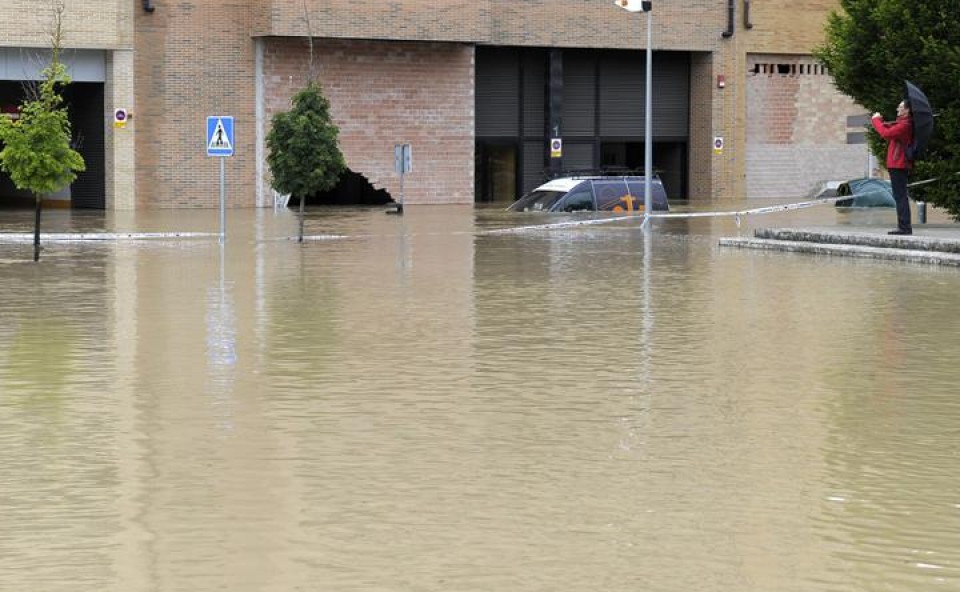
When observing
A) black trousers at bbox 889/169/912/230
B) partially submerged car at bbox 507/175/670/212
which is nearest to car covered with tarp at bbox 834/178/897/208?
partially submerged car at bbox 507/175/670/212

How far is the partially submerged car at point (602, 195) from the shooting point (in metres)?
45.7

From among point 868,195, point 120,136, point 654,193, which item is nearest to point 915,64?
point 654,193

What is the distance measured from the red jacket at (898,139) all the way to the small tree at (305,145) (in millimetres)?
12941

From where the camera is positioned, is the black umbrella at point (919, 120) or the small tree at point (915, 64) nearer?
the black umbrella at point (919, 120)

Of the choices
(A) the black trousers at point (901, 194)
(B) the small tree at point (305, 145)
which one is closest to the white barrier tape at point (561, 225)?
(B) the small tree at point (305, 145)

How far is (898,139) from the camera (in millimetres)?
28000

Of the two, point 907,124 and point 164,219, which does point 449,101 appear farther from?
point 907,124

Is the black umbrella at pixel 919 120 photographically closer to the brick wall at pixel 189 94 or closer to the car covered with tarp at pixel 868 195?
the car covered with tarp at pixel 868 195

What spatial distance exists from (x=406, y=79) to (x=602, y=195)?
12629 millimetres

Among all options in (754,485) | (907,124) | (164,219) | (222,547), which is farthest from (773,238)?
(222,547)

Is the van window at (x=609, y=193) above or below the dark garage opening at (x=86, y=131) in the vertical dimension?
below

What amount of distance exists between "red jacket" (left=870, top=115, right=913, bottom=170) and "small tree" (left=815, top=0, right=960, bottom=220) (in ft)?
9.76

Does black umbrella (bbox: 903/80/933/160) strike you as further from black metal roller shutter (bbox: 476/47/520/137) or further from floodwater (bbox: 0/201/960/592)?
black metal roller shutter (bbox: 476/47/520/137)

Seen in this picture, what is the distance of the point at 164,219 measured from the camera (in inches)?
1764
